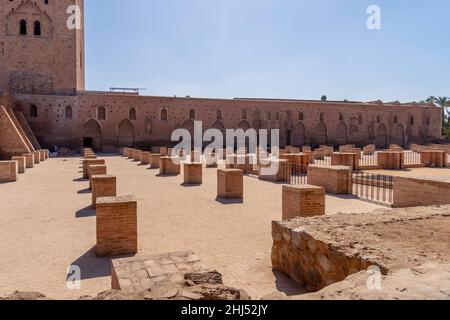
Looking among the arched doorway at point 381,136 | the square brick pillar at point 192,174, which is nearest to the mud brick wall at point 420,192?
the square brick pillar at point 192,174

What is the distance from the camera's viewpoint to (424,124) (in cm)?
4434

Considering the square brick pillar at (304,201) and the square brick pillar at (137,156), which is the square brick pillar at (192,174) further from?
the square brick pillar at (137,156)

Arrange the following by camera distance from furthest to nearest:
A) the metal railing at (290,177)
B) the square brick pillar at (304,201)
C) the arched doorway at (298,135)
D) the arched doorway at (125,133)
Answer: the arched doorway at (298,135)
the arched doorway at (125,133)
the metal railing at (290,177)
the square brick pillar at (304,201)

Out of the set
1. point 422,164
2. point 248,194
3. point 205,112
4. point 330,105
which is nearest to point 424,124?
point 330,105

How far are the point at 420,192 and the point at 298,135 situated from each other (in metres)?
31.3

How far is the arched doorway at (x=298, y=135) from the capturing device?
126ft

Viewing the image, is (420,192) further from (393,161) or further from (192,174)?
(393,161)

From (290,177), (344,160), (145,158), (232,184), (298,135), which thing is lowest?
(290,177)

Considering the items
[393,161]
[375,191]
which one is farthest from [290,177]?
[393,161]

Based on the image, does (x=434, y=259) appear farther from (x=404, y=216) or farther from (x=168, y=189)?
(x=168, y=189)

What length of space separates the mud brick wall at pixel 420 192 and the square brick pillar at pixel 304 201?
101 inches

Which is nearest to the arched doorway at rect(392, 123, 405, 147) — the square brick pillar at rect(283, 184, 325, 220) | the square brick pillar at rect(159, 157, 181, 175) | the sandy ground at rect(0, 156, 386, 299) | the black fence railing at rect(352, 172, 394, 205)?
the black fence railing at rect(352, 172, 394, 205)

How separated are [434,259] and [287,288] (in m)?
1.50

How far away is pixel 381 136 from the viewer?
4228cm
